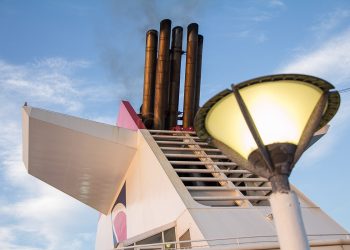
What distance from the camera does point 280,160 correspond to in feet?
12.9

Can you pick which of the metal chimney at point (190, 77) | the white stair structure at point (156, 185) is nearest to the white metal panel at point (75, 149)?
the white stair structure at point (156, 185)

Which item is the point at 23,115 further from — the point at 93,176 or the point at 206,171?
the point at 206,171

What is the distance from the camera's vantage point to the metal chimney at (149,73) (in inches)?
864

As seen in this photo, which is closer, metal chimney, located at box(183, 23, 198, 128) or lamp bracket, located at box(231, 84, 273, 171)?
lamp bracket, located at box(231, 84, 273, 171)

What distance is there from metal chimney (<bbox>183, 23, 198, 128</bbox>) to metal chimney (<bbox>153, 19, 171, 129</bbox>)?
3.88 ft

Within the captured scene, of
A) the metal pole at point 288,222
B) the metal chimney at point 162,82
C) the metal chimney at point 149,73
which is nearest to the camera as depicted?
the metal pole at point 288,222

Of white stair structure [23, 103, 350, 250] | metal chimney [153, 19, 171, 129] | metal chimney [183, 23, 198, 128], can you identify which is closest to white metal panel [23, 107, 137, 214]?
white stair structure [23, 103, 350, 250]

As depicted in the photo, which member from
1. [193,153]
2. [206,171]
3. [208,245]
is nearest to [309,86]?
[208,245]

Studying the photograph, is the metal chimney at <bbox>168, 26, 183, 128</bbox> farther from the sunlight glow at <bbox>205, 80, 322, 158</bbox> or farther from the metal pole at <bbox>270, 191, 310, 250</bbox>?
the metal pole at <bbox>270, 191, 310, 250</bbox>

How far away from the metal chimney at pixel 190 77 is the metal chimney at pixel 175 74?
0.48 metres

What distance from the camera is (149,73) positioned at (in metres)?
22.5

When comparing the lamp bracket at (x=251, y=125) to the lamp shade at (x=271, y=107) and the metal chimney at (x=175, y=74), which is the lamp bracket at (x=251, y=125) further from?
the metal chimney at (x=175, y=74)

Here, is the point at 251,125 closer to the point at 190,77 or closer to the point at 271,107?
the point at 271,107

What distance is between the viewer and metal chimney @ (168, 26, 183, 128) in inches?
874
